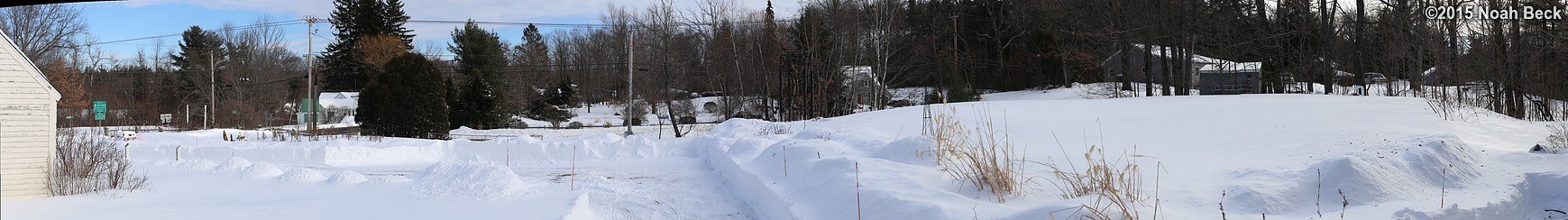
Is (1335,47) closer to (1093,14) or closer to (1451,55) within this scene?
(1093,14)

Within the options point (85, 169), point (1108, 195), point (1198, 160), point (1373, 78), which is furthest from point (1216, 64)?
point (85, 169)

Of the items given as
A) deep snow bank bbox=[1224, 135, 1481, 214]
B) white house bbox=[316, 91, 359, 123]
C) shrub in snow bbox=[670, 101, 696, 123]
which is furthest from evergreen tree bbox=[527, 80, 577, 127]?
deep snow bank bbox=[1224, 135, 1481, 214]

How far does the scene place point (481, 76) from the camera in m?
43.8

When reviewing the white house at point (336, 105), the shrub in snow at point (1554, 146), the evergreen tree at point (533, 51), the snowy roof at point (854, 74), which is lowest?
the shrub in snow at point (1554, 146)

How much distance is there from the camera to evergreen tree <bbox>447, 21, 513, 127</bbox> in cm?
3434

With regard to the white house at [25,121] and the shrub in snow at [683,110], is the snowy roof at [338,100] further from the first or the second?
the white house at [25,121]

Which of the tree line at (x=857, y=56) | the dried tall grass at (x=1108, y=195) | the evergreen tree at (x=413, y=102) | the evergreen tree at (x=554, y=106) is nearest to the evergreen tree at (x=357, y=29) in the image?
the tree line at (x=857, y=56)

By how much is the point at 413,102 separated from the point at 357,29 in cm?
2779

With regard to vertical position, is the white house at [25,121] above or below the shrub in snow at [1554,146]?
above

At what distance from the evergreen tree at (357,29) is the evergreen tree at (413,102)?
935 inches

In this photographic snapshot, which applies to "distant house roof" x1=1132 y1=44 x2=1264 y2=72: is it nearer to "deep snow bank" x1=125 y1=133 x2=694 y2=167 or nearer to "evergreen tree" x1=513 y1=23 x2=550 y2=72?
"deep snow bank" x1=125 y1=133 x2=694 y2=167

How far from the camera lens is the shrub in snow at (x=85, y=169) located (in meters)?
8.65

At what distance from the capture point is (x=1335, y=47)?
108 feet

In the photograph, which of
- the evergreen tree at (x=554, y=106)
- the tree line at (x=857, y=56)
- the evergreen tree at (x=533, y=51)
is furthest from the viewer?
the evergreen tree at (x=533, y=51)
